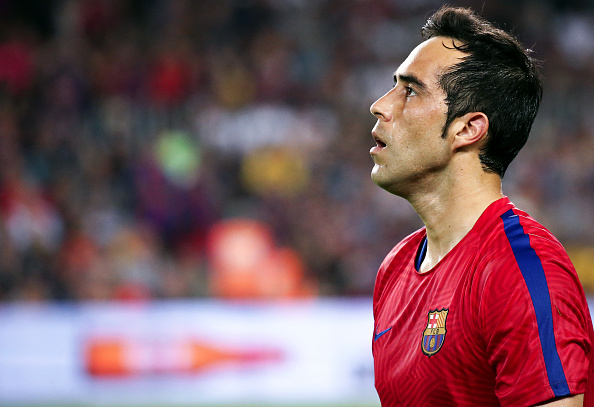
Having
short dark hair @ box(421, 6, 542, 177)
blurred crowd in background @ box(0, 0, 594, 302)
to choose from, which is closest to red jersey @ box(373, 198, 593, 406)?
short dark hair @ box(421, 6, 542, 177)

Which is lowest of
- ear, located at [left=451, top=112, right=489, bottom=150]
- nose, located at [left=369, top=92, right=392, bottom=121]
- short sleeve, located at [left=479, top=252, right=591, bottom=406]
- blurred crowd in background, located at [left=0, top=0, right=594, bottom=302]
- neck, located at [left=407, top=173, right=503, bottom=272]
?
short sleeve, located at [left=479, top=252, right=591, bottom=406]

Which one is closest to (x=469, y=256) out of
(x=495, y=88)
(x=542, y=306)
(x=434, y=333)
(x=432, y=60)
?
(x=434, y=333)

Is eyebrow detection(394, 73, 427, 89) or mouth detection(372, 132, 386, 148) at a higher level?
A: eyebrow detection(394, 73, 427, 89)

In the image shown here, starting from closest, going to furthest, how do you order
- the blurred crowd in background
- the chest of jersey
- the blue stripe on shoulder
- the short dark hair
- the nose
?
the blue stripe on shoulder < the chest of jersey < the short dark hair < the nose < the blurred crowd in background

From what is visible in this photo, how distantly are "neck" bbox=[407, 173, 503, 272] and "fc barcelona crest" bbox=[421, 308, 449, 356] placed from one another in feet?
0.87

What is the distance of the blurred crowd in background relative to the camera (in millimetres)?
9383

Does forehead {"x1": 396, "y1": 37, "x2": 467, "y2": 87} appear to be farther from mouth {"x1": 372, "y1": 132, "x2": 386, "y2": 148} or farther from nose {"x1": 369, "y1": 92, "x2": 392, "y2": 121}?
mouth {"x1": 372, "y1": 132, "x2": 386, "y2": 148}

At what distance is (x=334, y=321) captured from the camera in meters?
8.51

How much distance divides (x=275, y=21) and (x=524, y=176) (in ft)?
15.0

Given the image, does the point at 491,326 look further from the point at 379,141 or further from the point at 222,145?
the point at 222,145

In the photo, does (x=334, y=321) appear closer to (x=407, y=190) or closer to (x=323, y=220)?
(x=323, y=220)

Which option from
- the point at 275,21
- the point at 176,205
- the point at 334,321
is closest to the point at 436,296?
the point at 334,321

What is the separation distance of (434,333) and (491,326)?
10.1 inches

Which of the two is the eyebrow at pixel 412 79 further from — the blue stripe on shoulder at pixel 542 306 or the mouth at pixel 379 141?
the blue stripe on shoulder at pixel 542 306
